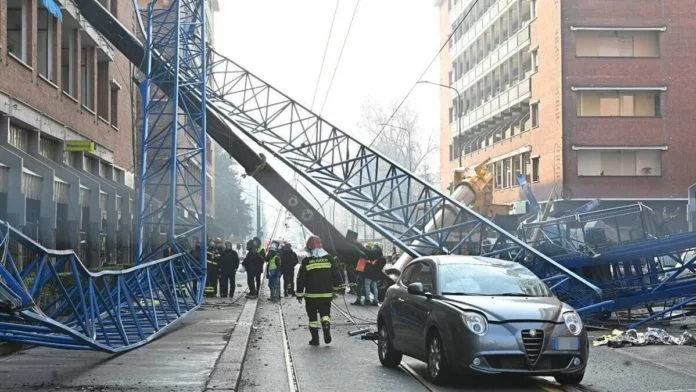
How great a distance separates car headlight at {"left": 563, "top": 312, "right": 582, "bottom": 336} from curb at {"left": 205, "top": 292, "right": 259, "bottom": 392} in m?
3.71

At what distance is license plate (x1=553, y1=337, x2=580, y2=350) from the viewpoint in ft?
33.5

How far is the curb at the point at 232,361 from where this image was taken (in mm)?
10484

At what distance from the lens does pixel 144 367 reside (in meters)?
11.9

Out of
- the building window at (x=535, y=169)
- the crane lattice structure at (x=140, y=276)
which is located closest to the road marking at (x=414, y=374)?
the crane lattice structure at (x=140, y=276)

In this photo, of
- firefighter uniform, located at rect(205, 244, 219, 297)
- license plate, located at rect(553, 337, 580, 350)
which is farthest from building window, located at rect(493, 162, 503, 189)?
license plate, located at rect(553, 337, 580, 350)

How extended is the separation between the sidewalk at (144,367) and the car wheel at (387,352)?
1.89 metres

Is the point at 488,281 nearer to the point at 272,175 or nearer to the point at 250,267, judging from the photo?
the point at 272,175

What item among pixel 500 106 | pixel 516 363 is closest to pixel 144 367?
pixel 516 363

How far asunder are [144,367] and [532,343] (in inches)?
193

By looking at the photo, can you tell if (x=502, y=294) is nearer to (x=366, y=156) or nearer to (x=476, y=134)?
(x=366, y=156)

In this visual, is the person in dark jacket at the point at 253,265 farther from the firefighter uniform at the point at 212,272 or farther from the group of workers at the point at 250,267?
the firefighter uniform at the point at 212,272

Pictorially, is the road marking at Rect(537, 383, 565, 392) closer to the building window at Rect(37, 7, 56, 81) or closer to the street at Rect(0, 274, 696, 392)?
the street at Rect(0, 274, 696, 392)

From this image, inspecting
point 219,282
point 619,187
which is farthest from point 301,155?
point 619,187

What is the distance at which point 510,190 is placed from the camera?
2174 inches
